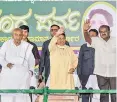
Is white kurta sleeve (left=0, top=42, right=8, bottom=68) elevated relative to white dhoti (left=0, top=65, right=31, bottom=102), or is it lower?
elevated

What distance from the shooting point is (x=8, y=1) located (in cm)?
857

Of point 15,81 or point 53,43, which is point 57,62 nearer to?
point 53,43

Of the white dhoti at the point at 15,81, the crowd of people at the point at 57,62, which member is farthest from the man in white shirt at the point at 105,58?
the white dhoti at the point at 15,81

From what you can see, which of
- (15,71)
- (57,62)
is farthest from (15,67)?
(57,62)

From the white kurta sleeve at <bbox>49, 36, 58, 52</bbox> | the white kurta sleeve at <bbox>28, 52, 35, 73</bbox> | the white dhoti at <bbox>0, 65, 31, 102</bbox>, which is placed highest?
the white kurta sleeve at <bbox>49, 36, 58, 52</bbox>

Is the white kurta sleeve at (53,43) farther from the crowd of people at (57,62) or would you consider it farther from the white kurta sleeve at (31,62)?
the white kurta sleeve at (31,62)

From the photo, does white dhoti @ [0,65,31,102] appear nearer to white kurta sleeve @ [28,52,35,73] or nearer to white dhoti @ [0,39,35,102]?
white dhoti @ [0,39,35,102]

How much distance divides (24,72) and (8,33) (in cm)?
87

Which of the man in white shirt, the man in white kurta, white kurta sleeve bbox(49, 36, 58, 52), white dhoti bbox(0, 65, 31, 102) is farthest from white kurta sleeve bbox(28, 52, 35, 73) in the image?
the man in white shirt

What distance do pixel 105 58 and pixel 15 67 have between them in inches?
66.4

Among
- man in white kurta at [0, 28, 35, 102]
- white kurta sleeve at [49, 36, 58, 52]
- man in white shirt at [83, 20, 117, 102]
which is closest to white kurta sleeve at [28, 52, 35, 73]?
man in white kurta at [0, 28, 35, 102]

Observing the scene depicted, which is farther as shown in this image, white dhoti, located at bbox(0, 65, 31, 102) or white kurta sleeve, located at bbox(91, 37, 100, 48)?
white kurta sleeve, located at bbox(91, 37, 100, 48)

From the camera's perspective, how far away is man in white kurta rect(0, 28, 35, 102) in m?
8.03

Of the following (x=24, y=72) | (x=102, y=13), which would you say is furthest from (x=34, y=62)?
(x=102, y=13)
